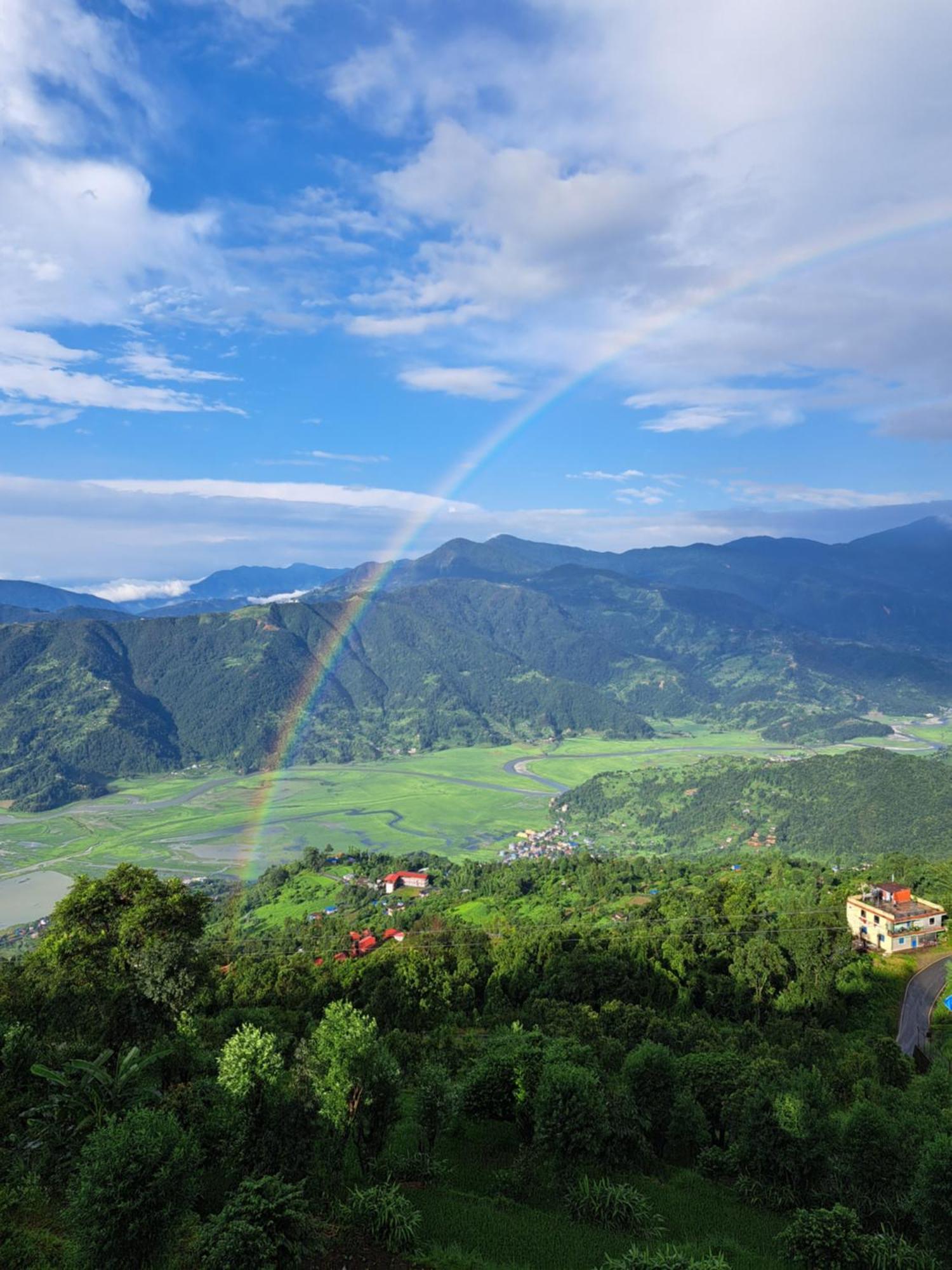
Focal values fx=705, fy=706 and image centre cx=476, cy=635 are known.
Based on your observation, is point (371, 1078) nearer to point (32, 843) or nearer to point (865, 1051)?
point (865, 1051)

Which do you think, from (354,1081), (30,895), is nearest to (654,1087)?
(354,1081)

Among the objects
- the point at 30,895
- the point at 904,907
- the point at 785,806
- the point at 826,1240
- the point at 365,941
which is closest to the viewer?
the point at 826,1240

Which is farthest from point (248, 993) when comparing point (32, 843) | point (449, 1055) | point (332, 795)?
point (332, 795)

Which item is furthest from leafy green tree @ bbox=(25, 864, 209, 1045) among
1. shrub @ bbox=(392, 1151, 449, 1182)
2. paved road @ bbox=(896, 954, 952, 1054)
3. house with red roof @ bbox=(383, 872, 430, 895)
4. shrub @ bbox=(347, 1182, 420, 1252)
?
house with red roof @ bbox=(383, 872, 430, 895)

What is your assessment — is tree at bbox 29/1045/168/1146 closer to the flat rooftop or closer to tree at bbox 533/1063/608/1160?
tree at bbox 533/1063/608/1160

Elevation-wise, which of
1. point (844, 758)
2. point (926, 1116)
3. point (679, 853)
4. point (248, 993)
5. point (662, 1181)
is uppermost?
point (926, 1116)

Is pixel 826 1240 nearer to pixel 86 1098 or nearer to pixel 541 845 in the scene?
pixel 86 1098
